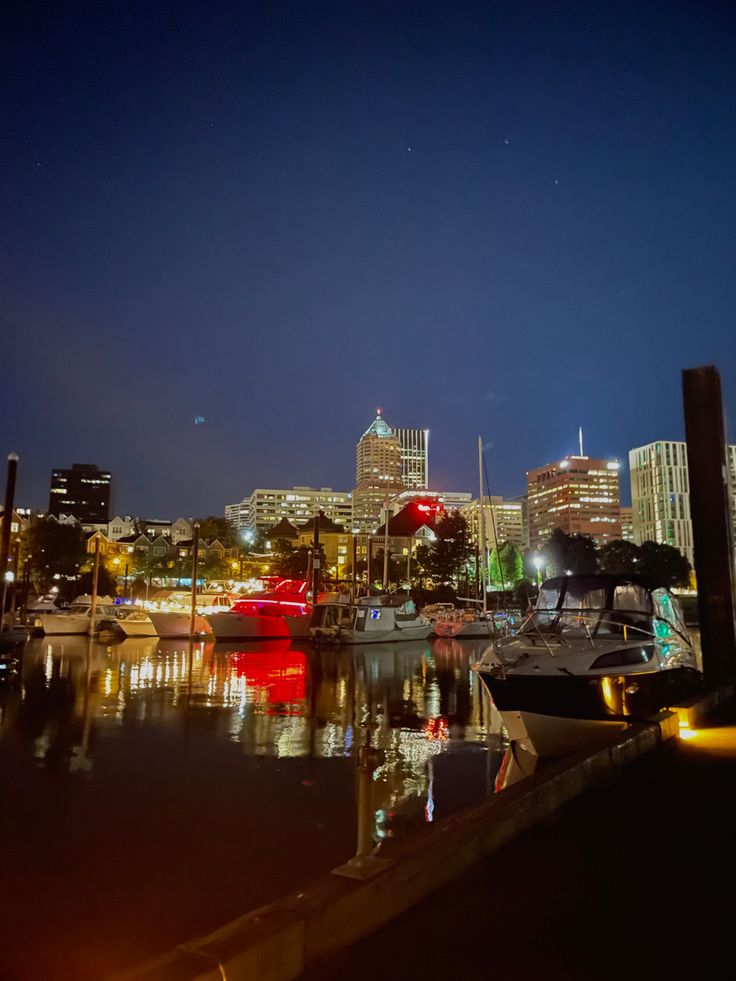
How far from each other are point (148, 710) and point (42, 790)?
7.40 metres

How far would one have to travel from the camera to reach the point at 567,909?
4.89 m

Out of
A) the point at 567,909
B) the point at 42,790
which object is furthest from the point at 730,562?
the point at 42,790

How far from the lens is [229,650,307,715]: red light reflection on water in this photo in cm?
1917

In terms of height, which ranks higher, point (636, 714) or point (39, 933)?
point (636, 714)

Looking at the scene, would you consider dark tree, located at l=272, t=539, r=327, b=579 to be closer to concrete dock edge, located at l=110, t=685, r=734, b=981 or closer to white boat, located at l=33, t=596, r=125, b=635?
white boat, located at l=33, t=596, r=125, b=635

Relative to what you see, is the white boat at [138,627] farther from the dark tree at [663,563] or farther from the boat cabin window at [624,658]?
the dark tree at [663,563]

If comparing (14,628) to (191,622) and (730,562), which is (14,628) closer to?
(191,622)

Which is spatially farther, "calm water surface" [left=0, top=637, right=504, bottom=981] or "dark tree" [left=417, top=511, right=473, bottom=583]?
"dark tree" [left=417, top=511, right=473, bottom=583]

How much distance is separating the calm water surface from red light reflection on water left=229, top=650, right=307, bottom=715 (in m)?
0.17

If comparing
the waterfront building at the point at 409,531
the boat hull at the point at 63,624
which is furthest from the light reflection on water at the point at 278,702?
the waterfront building at the point at 409,531

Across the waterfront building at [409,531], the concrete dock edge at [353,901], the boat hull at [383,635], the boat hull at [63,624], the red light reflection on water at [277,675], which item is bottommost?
the red light reflection on water at [277,675]

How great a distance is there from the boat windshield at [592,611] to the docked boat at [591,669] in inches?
0.8

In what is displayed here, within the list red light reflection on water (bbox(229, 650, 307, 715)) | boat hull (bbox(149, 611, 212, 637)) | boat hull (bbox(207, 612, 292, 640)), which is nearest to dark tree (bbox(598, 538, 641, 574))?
boat hull (bbox(207, 612, 292, 640))

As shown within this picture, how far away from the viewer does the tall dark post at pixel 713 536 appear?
16594 millimetres
